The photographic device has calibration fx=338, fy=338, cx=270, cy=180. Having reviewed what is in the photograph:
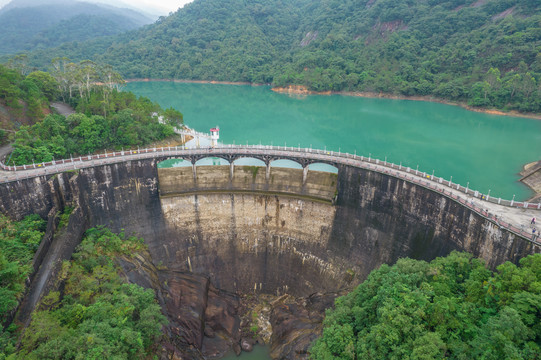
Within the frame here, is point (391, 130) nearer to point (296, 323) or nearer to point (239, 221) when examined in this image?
point (239, 221)

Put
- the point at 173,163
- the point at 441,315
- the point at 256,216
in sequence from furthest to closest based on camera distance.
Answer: the point at 173,163
the point at 256,216
the point at 441,315

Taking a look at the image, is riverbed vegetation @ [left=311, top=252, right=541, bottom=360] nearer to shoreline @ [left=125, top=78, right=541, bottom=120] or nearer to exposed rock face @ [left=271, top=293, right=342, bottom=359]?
exposed rock face @ [left=271, top=293, right=342, bottom=359]

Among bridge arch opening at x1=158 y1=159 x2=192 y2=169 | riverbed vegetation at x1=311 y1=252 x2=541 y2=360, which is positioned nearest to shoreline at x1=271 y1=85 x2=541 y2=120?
bridge arch opening at x1=158 y1=159 x2=192 y2=169

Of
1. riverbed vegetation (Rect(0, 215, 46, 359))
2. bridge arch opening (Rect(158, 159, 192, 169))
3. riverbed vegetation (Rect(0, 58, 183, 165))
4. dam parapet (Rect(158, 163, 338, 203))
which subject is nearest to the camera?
riverbed vegetation (Rect(0, 215, 46, 359))

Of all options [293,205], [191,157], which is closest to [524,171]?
[293,205]

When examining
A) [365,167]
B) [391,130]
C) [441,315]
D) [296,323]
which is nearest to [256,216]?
[296,323]

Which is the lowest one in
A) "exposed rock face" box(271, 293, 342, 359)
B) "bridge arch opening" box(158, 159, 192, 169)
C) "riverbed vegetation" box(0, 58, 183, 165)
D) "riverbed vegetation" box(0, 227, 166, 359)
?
"exposed rock face" box(271, 293, 342, 359)
